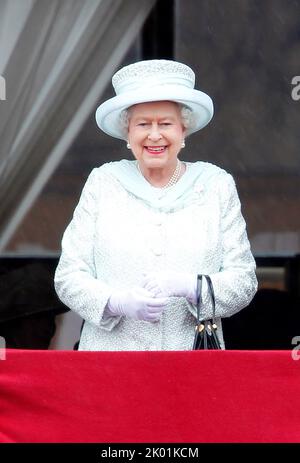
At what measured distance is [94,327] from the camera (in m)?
3.65

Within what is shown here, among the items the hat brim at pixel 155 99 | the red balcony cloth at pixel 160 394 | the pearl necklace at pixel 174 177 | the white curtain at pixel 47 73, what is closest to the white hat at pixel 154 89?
the hat brim at pixel 155 99

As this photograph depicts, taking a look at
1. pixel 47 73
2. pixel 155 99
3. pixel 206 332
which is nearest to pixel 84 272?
pixel 206 332

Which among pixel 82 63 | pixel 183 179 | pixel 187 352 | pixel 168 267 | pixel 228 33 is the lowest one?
pixel 187 352

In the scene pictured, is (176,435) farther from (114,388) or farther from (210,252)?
(210,252)

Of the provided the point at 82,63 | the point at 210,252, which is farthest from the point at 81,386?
the point at 82,63

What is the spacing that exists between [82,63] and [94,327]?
152 centimetres

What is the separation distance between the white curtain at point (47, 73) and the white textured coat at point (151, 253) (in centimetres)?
109

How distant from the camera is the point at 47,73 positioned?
4.66m

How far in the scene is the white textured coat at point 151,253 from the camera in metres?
3.55

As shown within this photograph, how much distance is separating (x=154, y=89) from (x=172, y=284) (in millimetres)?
617

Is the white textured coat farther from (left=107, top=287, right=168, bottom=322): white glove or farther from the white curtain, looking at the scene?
the white curtain

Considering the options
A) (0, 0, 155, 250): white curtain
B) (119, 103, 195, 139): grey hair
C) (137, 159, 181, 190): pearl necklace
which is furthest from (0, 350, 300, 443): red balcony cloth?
(0, 0, 155, 250): white curtain

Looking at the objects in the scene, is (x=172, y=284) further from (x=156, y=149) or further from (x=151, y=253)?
(x=156, y=149)

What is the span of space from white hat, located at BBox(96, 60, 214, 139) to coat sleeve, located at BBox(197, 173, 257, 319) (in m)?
0.28
